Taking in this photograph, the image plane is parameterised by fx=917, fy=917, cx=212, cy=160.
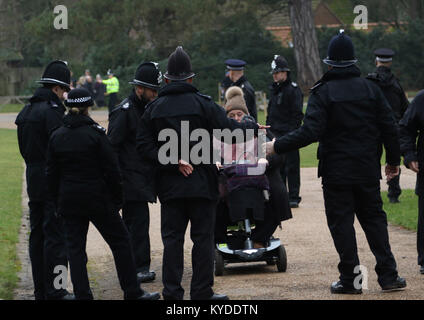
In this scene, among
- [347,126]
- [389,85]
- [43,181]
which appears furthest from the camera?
[389,85]

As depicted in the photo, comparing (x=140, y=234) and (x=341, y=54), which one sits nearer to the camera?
(x=341, y=54)

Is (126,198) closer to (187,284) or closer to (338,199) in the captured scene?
(187,284)

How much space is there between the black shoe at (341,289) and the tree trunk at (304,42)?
1449 inches

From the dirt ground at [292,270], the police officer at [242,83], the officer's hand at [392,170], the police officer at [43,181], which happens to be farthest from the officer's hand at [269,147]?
the police officer at [242,83]

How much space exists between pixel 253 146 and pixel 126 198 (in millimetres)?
1223

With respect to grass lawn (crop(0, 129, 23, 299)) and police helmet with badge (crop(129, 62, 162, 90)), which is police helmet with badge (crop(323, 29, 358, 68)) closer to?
police helmet with badge (crop(129, 62, 162, 90))

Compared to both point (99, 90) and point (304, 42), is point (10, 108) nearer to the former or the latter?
point (99, 90)

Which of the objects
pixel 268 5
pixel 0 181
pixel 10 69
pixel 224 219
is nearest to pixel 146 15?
pixel 268 5

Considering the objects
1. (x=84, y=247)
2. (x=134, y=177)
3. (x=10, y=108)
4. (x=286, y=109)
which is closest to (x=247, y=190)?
(x=134, y=177)

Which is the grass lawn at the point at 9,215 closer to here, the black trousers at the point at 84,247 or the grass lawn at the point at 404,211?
the black trousers at the point at 84,247

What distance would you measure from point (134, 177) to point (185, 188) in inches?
58.4

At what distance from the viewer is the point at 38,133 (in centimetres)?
739

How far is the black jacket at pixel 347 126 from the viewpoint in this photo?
7.12 metres
